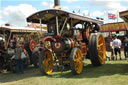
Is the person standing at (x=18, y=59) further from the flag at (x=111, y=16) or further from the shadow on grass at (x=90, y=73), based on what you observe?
the flag at (x=111, y=16)

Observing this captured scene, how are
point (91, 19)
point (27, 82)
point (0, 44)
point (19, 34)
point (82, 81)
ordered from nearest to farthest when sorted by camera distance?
1. point (82, 81)
2. point (27, 82)
3. point (91, 19)
4. point (0, 44)
5. point (19, 34)

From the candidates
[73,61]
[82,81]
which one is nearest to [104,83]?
[82,81]

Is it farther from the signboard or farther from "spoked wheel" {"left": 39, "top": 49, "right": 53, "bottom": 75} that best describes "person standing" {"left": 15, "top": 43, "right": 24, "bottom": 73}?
the signboard

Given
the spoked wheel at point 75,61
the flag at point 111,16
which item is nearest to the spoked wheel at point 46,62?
the spoked wheel at point 75,61

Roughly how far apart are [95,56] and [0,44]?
4360 mm

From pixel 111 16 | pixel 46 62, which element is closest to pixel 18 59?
pixel 46 62

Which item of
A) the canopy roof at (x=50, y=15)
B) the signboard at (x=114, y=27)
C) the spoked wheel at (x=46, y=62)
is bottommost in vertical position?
the spoked wheel at (x=46, y=62)

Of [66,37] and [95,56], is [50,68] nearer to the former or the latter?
[66,37]

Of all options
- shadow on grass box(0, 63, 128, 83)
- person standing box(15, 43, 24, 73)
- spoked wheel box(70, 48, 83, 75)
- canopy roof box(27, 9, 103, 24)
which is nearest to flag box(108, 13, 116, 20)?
canopy roof box(27, 9, 103, 24)

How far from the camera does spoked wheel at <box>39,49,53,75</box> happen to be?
5.83 metres

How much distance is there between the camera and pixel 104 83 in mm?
4438

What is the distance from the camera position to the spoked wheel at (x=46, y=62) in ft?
19.1

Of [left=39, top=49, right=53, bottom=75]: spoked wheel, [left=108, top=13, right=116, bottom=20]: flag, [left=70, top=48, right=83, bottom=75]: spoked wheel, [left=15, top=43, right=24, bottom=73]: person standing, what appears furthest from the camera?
[left=108, top=13, right=116, bottom=20]: flag

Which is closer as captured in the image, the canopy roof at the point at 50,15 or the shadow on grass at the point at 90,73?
the shadow on grass at the point at 90,73
